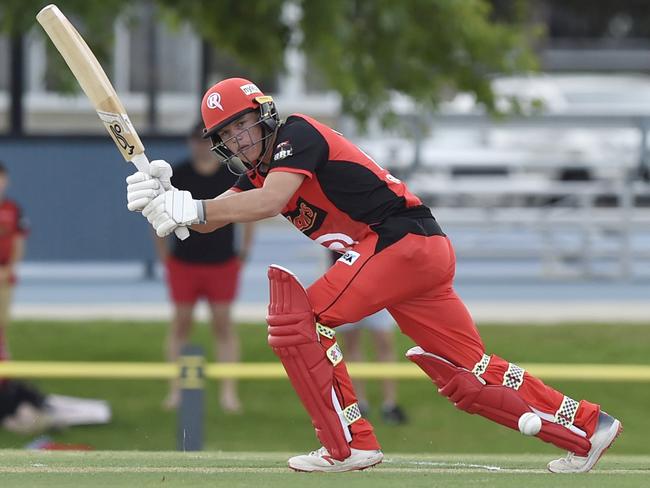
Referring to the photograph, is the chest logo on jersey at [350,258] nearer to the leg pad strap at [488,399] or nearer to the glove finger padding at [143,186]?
the leg pad strap at [488,399]

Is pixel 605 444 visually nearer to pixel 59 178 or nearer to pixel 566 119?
pixel 59 178

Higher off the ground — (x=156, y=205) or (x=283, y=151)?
(x=283, y=151)

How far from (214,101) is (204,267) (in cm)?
458

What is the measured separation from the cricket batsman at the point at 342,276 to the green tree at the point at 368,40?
4.31m

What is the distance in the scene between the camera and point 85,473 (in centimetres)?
594

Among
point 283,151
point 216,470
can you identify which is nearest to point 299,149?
point 283,151

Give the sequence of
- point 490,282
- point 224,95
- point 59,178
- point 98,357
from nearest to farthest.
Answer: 1. point 224,95
2. point 98,357
3. point 59,178
4. point 490,282

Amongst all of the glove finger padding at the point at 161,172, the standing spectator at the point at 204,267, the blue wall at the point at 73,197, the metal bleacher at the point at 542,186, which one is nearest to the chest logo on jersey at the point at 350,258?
the glove finger padding at the point at 161,172

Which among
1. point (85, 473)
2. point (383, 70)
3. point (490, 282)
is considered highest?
point (383, 70)

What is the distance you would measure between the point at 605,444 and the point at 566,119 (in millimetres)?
9114

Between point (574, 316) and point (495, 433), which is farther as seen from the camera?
point (574, 316)

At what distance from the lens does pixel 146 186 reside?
18.1 feet

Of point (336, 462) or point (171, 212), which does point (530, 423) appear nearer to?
point (336, 462)

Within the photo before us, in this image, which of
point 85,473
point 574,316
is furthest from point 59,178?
point 85,473
